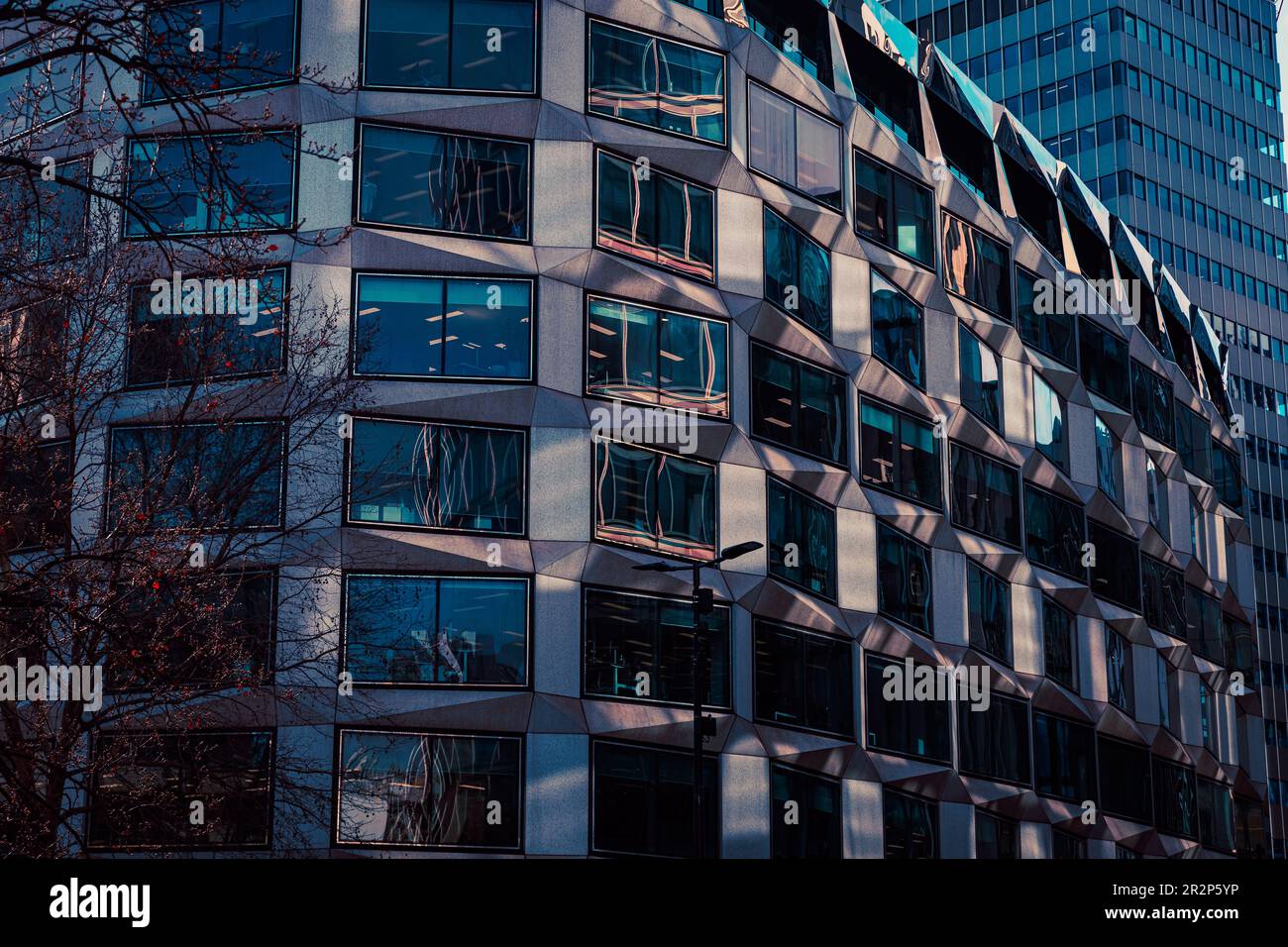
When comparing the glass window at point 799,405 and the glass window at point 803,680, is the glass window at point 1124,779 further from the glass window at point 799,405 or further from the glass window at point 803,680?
the glass window at point 799,405

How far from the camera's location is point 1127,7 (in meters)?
117

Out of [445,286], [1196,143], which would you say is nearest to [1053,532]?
[445,286]

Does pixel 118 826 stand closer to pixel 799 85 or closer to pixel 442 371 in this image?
pixel 442 371

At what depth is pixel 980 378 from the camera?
171 ft

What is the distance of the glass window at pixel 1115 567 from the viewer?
2304 inches

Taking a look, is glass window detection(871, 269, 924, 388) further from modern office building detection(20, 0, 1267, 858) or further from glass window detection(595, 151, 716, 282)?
glass window detection(595, 151, 716, 282)

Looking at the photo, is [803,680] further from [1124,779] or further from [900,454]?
[1124,779]

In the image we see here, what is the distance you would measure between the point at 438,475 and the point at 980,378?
72.6ft

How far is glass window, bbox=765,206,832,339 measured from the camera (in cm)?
4181

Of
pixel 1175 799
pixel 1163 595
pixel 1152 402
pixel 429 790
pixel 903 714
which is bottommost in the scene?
pixel 429 790

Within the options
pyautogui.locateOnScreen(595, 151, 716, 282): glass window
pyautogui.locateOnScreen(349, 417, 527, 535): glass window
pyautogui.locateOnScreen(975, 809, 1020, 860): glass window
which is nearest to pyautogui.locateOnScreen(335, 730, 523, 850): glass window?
pyautogui.locateOnScreen(349, 417, 527, 535): glass window

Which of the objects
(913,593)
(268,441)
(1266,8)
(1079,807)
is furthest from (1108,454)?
(1266,8)

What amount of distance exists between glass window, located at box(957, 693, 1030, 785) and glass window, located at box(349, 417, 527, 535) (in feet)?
57.5

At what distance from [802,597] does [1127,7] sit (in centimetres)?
8834
